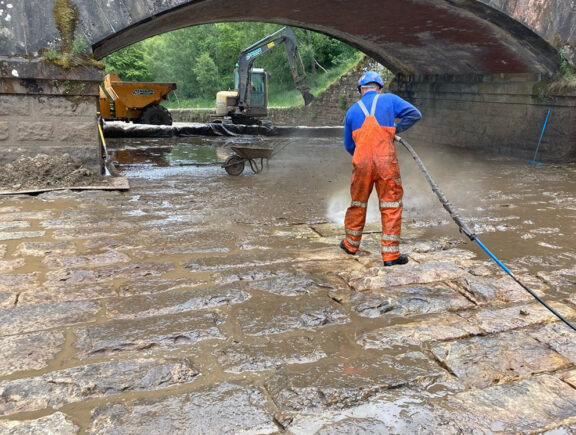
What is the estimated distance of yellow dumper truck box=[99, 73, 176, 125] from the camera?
54.6 feet

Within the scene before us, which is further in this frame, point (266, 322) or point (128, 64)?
point (128, 64)

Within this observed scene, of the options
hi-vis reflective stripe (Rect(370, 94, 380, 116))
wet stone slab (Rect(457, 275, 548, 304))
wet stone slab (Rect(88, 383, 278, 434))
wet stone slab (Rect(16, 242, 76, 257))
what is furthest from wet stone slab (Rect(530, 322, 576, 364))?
wet stone slab (Rect(16, 242, 76, 257))

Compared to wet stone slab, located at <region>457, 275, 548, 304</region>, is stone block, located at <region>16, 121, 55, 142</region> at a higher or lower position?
higher

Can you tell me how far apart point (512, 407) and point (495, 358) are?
0.45 metres

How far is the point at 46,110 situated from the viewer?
664cm

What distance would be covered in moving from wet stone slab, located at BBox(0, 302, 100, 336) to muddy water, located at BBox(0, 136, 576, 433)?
0.5 inches

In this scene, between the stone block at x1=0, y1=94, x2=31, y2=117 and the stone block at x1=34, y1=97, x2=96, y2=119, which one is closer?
the stone block at x1=0, y1=94, x2=31, y2=117

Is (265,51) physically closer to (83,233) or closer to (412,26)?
(412,26)

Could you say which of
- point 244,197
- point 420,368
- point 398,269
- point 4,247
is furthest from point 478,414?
point 244,197

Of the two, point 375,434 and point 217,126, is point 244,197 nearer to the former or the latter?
point 375,434

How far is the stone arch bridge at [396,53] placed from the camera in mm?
6465

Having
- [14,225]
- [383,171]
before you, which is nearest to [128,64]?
[14,225]

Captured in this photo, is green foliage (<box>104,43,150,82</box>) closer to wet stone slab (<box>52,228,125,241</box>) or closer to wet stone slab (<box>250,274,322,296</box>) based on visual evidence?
wet stone slab (<box>52,228,125,241</box>)

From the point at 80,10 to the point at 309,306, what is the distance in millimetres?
5624
